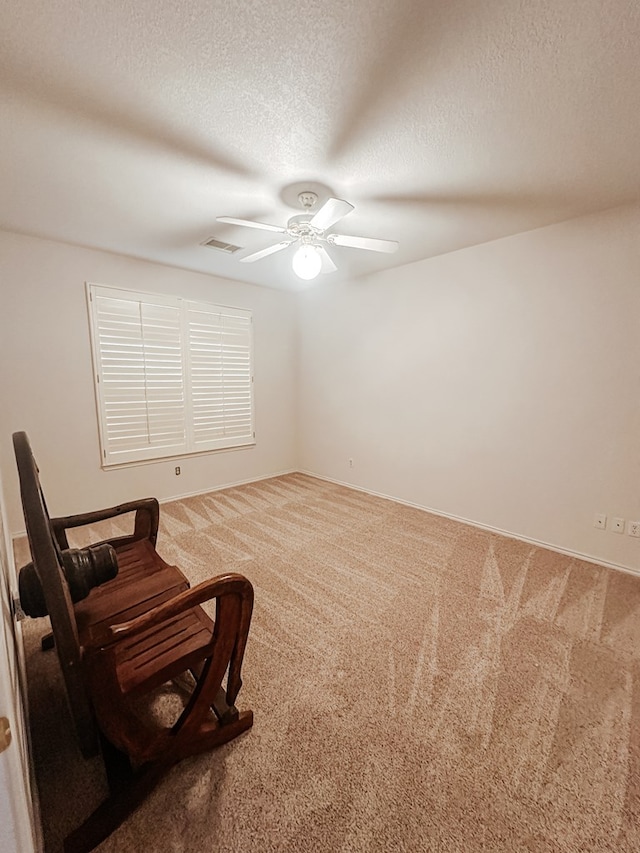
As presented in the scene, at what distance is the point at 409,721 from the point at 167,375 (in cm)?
353

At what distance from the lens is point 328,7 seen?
110 centimetres

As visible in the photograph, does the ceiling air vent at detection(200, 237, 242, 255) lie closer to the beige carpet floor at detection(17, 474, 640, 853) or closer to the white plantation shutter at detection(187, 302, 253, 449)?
the white plantation shutter at detection(187, 302, 253, 449)

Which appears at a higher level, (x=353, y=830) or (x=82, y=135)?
A: (x=82, y=135)

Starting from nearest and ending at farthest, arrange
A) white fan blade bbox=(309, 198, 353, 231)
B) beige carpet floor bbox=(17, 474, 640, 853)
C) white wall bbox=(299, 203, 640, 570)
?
beige carpet floor bbox=(17, 474, 640, 853), white fan blade bbox=(309, 198, 353, 231), white wall bbox=(299, 203, 640, 570)

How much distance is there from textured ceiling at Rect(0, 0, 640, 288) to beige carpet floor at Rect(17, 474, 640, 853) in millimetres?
2520

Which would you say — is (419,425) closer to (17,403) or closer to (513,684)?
(513,684)

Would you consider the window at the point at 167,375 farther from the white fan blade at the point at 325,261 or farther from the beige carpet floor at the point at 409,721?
the white fan blade at the point at 325,261

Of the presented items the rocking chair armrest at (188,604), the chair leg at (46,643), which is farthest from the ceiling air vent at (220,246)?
the chair leg at (46,643)

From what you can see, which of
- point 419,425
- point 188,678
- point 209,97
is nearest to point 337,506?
point 419,425

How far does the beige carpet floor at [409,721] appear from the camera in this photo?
109 centimetres

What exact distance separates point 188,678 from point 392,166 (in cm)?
280

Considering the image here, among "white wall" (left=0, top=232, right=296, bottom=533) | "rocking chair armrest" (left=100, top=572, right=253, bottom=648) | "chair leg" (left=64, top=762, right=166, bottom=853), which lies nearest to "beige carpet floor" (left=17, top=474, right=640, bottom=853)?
"chair leg" (left=64, top=762, right=166, bottom=853)

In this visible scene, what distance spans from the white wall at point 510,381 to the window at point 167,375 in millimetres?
1317

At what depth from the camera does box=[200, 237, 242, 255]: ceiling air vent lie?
297 centimetres
